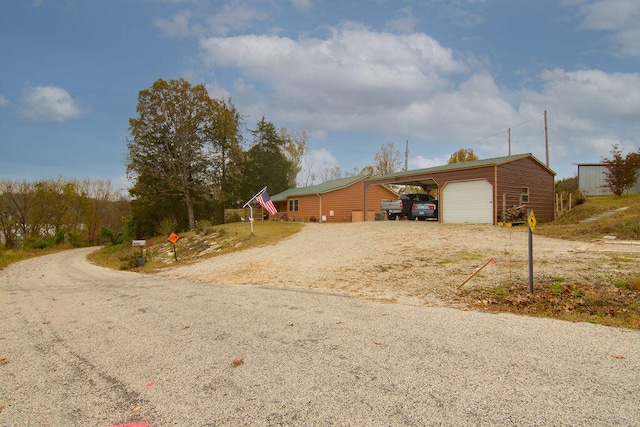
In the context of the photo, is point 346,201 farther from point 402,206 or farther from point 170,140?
point 170,140

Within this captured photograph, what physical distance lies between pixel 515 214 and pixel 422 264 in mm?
12006

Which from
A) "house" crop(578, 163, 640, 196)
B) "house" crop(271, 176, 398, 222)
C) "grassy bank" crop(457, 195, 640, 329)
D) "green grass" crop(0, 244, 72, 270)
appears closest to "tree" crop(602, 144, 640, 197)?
"house" crop(578, 163, 640, 196)

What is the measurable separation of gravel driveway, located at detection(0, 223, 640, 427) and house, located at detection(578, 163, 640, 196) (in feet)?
100

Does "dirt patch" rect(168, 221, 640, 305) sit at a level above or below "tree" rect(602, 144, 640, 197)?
below

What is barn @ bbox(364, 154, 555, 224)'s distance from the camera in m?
18.9

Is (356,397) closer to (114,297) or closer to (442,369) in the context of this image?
(442,369)

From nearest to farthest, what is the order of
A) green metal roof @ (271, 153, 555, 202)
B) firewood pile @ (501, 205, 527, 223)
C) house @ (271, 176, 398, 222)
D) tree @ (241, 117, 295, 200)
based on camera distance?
1. firewood pile @ (501, 205, 527, 223)
2. green metal roof @ (271, 153, 555, 202)
3. house @ (271, 176, 398, 222)
4. tree @ (241, 117, 295, 200)

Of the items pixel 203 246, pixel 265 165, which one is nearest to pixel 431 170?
pixel 203 246

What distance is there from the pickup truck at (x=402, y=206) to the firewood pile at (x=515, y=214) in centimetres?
613

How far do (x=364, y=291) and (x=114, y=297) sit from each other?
5.81 metres

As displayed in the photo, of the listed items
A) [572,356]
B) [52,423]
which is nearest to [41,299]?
[52,423]

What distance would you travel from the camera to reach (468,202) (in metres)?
20.1

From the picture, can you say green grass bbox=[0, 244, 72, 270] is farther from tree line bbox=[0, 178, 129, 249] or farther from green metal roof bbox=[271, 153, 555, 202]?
green metal roof bbox=[271, 153, 555, 202]

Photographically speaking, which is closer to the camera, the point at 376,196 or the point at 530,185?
the point at 530,185
